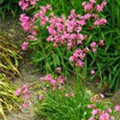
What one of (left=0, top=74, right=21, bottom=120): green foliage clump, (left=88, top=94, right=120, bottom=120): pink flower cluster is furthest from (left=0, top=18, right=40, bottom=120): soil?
(left=88, top=94, right=120, bottom=120): pink flower cluster

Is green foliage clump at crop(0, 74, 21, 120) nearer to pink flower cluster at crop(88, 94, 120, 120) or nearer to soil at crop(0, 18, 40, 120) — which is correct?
soil at crop(0, 18, 40, 120)

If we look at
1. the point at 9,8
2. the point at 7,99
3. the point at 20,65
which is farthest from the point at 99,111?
the point at 9,8

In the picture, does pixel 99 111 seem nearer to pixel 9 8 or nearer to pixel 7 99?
pixel 7 99

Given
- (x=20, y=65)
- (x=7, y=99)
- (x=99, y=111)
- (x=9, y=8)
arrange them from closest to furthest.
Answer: (x=99, y=111) < (x=7, y=99) < (x=20, y=65) < (x=9, y=8)

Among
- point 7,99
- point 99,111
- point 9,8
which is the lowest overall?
point 7,99

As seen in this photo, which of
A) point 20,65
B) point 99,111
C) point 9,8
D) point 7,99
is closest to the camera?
point 99,111

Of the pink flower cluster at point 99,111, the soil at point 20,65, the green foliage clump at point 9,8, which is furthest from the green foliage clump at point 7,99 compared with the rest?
the green foliage clump at point 9,8

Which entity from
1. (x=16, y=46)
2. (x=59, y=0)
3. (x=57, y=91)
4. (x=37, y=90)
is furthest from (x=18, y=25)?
(x=57, y=91)

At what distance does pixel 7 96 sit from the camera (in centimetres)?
488

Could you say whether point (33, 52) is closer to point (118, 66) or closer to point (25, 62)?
point (25, 62)

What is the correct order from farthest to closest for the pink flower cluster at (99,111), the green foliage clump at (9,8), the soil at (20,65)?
the green foliage clump at (9,8), the soil at (20,65), the pink flower cluster at (99,111)

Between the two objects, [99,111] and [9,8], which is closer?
[99,111]

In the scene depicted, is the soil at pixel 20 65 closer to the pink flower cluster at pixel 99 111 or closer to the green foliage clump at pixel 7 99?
the green foliage clump at pixel 7 99

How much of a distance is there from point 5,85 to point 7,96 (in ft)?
0.43
